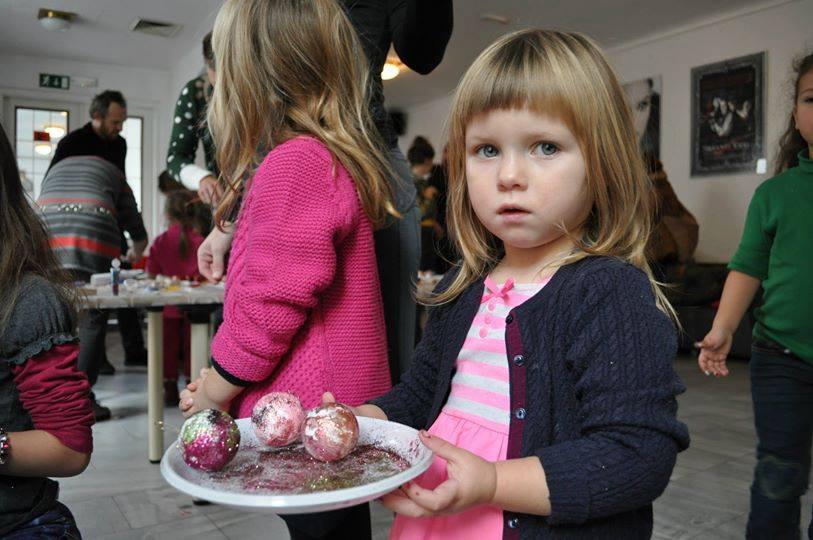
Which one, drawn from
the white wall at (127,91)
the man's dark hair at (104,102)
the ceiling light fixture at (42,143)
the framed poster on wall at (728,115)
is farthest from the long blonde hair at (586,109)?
the ceiling light fixture at (42,143)

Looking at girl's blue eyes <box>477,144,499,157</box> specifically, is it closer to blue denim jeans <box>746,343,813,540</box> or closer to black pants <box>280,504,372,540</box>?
black pants <box>280,504,372,540</box>

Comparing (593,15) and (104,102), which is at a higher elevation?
(593,15)

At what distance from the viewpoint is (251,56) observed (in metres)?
1.23

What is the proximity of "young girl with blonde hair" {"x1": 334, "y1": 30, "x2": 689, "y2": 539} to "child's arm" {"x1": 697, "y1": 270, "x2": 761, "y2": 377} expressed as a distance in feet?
3.32

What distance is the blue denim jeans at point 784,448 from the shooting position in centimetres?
163

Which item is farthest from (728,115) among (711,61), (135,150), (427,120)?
(135,150)

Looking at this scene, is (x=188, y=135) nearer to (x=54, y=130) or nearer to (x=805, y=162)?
(x=805, y=162)

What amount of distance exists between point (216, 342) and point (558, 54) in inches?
28.1

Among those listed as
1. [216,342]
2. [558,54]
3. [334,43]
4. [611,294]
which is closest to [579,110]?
[558,54]

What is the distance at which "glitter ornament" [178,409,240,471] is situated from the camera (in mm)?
746

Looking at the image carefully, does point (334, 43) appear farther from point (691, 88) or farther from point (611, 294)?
point (691, 88)

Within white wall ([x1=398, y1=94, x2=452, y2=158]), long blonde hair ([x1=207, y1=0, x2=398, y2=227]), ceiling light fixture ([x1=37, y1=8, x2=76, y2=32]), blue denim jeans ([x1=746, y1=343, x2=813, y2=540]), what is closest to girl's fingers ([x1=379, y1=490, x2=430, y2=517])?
long blonde hair ([x1=207, y1=0, x2=398, y2=227])

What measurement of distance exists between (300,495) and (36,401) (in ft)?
2.39

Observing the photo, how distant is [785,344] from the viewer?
166cm
